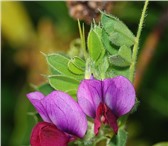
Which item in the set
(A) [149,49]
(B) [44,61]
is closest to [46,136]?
(A) [149,49]

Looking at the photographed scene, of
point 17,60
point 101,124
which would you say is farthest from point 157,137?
point 101,124

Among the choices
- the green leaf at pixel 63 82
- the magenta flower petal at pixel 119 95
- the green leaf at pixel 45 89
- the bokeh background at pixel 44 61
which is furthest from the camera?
the bokeh background at pixel 44 61

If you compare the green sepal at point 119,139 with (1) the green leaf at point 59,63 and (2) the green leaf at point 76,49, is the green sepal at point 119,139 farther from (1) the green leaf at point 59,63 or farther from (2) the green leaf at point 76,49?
(2) the green leaf at point 76,49

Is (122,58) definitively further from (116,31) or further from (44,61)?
(44,61)

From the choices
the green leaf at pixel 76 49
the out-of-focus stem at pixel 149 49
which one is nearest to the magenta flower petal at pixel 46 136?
the green leaf at pixel 76 49

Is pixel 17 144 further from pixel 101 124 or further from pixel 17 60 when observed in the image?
pixel 101 124

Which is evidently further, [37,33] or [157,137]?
[37,33]

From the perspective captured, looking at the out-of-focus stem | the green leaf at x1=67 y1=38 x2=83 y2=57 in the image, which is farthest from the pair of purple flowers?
the out-of-focus stem
